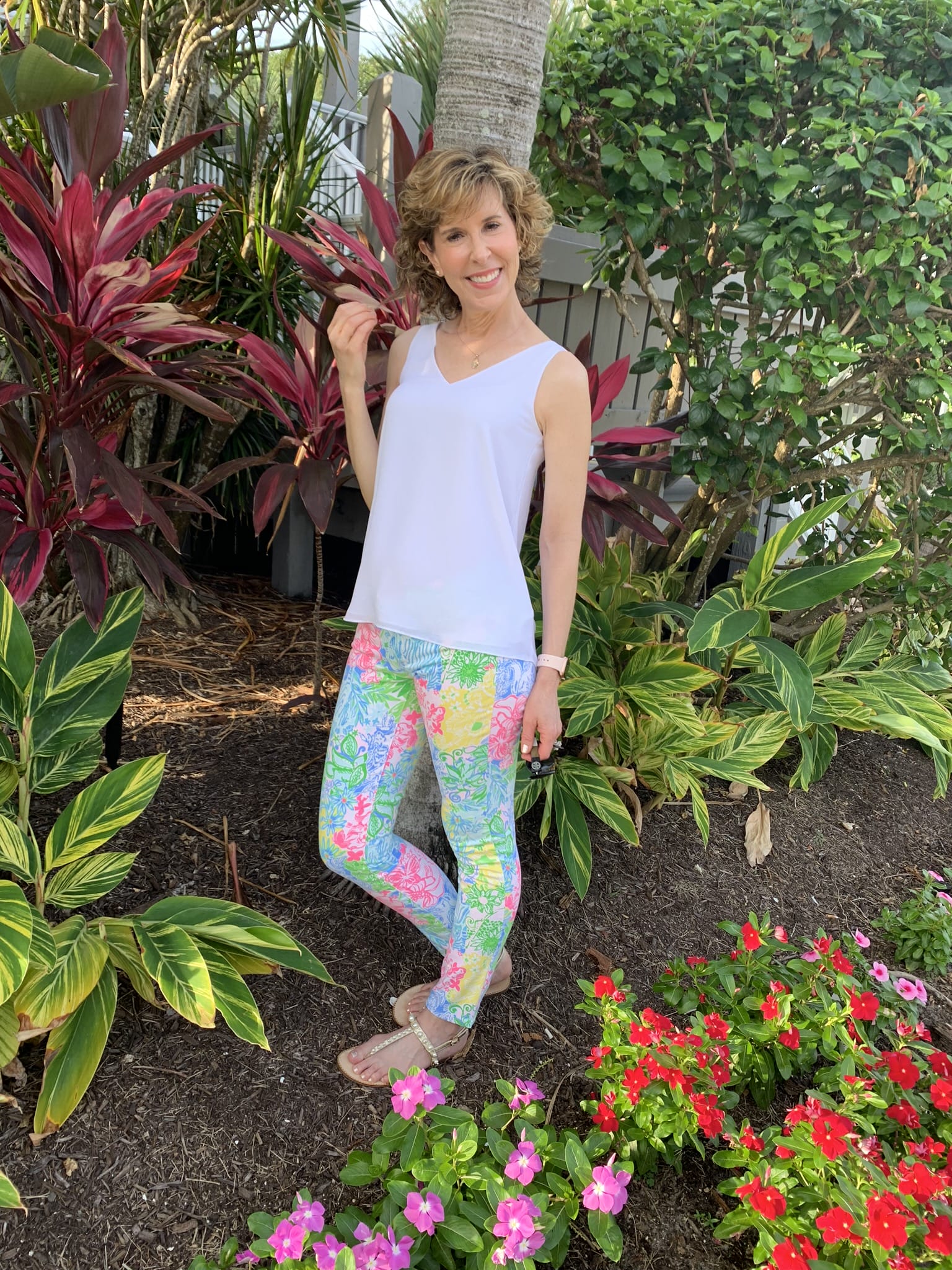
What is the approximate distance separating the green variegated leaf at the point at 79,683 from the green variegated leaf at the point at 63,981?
0.41 metres

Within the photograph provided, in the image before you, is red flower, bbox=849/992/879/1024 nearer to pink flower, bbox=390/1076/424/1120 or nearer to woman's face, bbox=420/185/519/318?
pink flower, bbox=390/1076/424/1120

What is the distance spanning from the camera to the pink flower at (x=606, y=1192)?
57.3 inches

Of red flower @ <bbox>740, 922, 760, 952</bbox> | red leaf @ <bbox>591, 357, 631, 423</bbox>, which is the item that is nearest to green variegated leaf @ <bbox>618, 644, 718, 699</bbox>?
red leaf @ <bbox>591, 357, 631, 423</bbox>

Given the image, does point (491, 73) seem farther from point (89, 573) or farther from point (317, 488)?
point (89, 573)

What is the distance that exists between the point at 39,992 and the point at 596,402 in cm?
190

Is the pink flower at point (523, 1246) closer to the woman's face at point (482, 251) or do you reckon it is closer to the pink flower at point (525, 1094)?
the pink flower at point (525, 1094)

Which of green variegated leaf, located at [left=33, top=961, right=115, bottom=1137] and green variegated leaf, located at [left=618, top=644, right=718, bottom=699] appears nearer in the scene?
green variegated leaf, located at [left=33, top=961, right=115, bottom=1137]

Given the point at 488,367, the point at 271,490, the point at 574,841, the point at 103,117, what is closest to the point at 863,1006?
the point at 574,841

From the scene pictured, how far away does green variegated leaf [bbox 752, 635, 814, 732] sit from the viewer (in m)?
2.69

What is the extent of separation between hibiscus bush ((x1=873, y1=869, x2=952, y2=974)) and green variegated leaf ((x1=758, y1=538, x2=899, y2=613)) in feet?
2.86

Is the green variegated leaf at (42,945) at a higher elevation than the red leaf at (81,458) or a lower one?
lower

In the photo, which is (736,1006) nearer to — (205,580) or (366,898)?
(366,898)

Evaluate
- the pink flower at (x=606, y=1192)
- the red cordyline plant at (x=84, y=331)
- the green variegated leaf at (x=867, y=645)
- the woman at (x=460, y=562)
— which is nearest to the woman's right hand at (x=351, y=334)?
the woman at (x=460, y=562)

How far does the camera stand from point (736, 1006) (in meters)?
1.98
